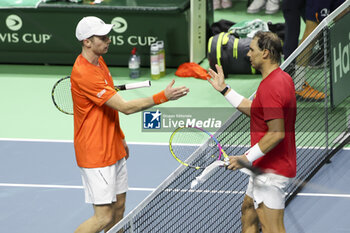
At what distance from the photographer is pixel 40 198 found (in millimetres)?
7004

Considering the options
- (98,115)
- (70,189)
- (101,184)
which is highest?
(98,115)

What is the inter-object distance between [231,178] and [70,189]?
2.01 m

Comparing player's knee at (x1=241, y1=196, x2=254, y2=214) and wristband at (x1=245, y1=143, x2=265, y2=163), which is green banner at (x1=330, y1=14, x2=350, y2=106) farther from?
wristband at (x1=245, y1=143, x2=265, y2=163)

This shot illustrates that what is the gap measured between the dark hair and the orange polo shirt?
3.95 feet

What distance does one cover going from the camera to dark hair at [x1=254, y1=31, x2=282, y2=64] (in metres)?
4.69

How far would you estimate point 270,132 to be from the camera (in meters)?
4.62

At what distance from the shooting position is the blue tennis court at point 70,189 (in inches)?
255

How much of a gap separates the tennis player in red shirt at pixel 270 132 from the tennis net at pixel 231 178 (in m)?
0.52

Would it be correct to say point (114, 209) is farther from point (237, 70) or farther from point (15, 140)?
point (237, 70)

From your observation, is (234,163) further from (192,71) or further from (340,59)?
(192,71)

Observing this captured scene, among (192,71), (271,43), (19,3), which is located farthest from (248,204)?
(19,3)

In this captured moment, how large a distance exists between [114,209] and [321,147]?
3.20 meters

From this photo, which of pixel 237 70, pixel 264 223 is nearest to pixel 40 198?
pixel 264 223

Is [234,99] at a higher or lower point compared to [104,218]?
higher
